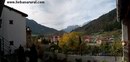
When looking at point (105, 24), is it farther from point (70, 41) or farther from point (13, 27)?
point (13, 27)

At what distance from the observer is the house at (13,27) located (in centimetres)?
3531

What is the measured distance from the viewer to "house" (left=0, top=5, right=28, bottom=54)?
3531 centimetres

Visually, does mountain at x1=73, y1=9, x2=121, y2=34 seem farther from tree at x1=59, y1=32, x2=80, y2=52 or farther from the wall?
the wall

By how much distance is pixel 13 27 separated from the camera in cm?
3625

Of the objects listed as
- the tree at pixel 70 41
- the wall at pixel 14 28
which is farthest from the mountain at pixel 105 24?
the wall at pixel 14 28

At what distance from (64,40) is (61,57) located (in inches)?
906

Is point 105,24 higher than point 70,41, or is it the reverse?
point 105,24

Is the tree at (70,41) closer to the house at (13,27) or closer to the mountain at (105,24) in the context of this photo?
the house at (13,27)

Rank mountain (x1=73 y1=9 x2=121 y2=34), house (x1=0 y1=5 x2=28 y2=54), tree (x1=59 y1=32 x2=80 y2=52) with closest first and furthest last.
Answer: house (x1=0 y1=5 x2=28 y2=54)
tree (x1=59 y1=32 x2=80 y2=52)
mountain (x1=73 y1=9 x2=121 y2=34)

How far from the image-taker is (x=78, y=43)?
2238 inches

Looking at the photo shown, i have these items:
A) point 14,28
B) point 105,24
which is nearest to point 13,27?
point 14,28

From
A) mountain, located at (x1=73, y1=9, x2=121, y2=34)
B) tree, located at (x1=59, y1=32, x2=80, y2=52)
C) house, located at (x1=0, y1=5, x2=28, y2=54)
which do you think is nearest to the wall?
house, located at (x1=0, y1=5, x2=28, y2=54)

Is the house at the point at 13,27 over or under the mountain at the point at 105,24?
under

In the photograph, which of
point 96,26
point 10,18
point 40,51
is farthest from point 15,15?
point 96,26
